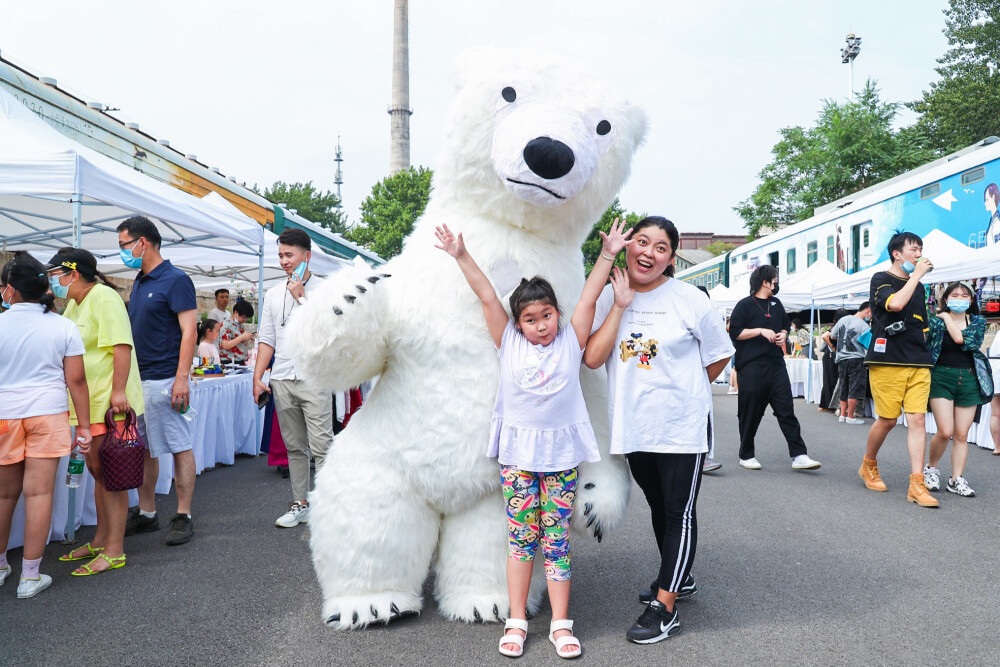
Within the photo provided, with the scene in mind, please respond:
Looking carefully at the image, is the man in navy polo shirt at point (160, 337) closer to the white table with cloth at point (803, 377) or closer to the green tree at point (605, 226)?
the green tree at point (605, 226)

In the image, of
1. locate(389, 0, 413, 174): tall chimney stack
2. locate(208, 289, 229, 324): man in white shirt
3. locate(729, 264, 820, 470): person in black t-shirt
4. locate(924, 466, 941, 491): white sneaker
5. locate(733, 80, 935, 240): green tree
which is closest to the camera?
locate(924, 466, 941, 491): white sneaker

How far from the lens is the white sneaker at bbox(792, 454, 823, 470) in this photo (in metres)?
Answer: 5.66

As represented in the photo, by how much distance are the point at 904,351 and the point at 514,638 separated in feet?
11.6

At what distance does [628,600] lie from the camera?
296 centimetres

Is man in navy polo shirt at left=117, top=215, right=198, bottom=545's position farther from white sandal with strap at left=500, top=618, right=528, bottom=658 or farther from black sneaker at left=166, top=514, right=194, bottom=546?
white sandal with strap at left=500, top=618, right=528, bottom=658

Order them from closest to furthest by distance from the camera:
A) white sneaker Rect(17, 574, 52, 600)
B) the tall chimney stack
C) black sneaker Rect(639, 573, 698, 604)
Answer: black sneaker Rect(639, 573, 698, 604), white sneaker Rect(17, 574, 52, 600), the tall chimney stack

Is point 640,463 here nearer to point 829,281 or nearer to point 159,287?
point 159,287

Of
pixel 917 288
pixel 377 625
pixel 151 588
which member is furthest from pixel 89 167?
pixel 917 288

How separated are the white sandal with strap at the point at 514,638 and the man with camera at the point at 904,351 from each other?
11.0 ft

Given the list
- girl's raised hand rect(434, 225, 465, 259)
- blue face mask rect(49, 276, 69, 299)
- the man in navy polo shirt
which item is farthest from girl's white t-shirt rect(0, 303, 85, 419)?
girl's raised hand rect(434, 225, 465, 259)

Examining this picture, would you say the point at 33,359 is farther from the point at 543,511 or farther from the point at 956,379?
the point at 956,379

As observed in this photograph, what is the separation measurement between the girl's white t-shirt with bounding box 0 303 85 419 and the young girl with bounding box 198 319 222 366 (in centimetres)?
360

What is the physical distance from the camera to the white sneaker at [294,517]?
13.4ft

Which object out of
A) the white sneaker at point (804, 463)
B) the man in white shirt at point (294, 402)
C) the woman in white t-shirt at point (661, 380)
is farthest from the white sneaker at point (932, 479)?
the man in white shirt at point (294, 402)
